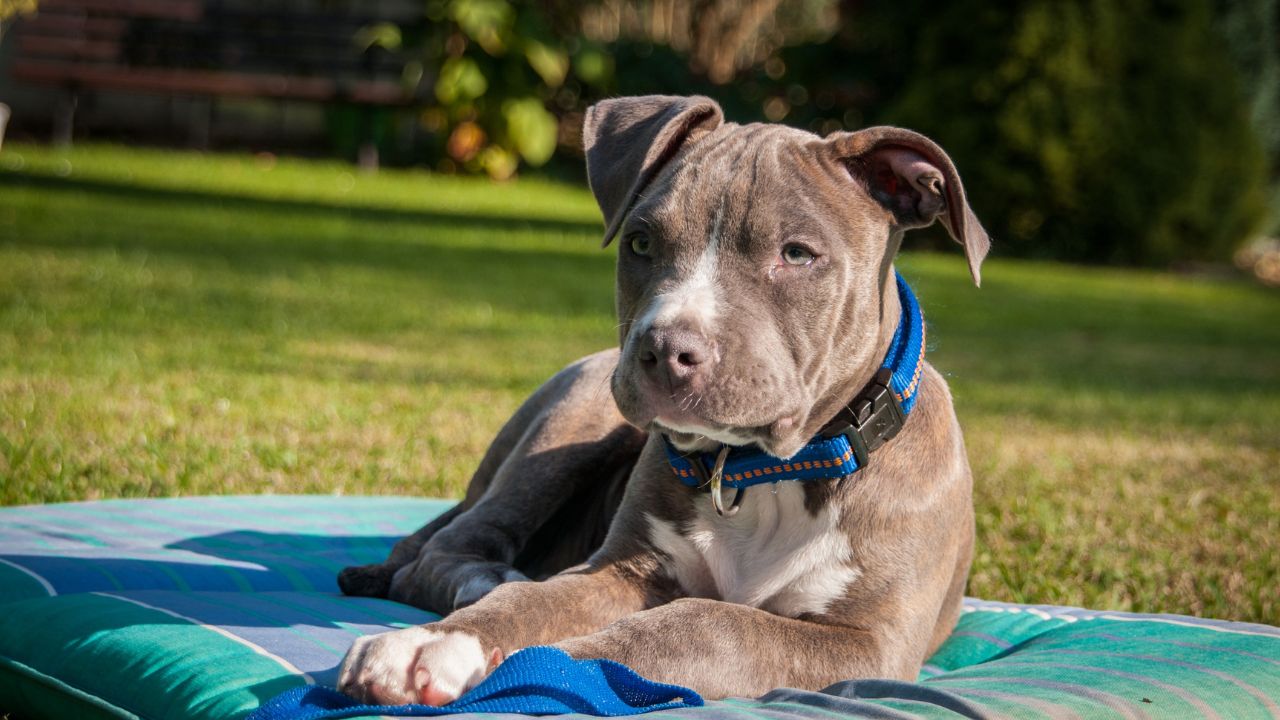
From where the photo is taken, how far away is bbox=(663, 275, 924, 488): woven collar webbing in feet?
12.1

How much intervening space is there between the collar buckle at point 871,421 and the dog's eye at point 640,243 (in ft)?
2.22

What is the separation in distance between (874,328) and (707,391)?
0.62 meters

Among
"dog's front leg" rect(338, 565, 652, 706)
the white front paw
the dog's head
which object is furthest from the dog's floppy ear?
the white front paw

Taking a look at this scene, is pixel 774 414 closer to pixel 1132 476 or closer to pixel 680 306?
pixel 680 306

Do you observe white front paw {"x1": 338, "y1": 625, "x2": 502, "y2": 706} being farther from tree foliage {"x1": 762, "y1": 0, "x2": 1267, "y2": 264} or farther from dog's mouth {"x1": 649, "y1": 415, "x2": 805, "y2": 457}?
tree foliage {"x1": 762, "y1": 0, "x2": 1267, "y2": 264}

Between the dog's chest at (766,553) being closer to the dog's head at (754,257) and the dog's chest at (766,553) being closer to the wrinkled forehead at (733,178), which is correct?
the dog's head at (754,257)

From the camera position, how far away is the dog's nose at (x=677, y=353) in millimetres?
3322

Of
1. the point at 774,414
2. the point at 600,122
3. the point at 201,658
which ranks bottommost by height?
the point at 201,658

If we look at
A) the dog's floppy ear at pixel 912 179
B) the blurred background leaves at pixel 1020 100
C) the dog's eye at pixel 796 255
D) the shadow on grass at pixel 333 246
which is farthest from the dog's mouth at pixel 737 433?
the blurred background leaves at pixel 1020 100

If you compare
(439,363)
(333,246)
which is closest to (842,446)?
(439,363)

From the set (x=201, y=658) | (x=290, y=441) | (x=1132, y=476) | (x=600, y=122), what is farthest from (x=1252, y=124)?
(x=201, y=658)

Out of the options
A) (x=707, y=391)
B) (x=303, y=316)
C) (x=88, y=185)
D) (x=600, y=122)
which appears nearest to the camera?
(x=707, y=391)

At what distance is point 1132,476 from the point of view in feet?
24.9

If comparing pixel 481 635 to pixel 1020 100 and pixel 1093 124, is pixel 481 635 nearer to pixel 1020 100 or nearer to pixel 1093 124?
pixel 1020 100
